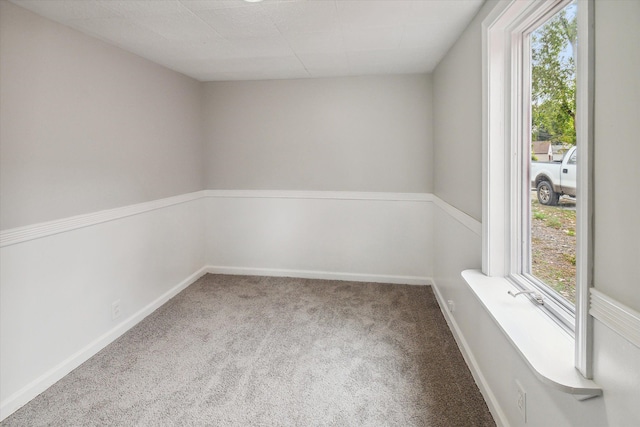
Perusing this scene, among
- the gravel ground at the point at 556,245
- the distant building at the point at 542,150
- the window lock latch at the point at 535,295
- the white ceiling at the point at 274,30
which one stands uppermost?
the white ceiling at the point at 274,30

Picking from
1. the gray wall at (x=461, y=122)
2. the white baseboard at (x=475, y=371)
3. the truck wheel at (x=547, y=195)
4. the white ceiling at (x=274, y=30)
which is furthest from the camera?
the gray wall at (x=461, y=122)

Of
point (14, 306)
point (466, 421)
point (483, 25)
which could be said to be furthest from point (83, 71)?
point (466, 421)

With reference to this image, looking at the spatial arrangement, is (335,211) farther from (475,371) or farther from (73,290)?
(73,290)

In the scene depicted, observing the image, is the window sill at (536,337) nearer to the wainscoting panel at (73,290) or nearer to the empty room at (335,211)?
the empty room at (335,211)

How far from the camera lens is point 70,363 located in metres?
2.22

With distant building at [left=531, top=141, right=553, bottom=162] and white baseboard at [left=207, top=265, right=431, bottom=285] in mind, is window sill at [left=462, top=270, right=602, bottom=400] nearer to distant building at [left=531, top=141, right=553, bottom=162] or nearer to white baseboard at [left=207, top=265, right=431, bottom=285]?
distant building at [left=531, top=141, right=553, bottom=162]

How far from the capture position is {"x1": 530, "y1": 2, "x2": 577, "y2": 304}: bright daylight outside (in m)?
1.36

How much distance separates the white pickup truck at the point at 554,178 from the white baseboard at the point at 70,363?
2888 mm

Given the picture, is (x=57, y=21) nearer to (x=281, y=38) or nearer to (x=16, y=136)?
(x=16, y=136)

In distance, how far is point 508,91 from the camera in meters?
1.83

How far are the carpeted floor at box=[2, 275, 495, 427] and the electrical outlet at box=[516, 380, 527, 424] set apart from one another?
33 centimetres

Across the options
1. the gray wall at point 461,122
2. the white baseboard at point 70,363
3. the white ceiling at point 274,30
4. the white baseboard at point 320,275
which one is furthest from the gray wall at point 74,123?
the gray wall at point 461,122

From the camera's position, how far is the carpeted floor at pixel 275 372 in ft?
5.96

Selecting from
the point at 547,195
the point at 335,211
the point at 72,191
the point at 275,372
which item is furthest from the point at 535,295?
the point at 72,191
